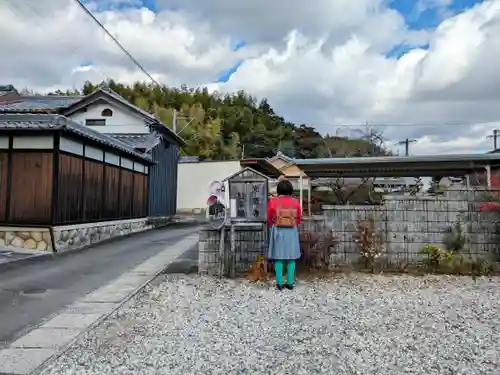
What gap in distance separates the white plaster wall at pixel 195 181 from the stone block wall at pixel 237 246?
2048 centimetres

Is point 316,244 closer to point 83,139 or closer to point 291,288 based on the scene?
point 291,288

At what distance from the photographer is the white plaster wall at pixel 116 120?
21.5 meters

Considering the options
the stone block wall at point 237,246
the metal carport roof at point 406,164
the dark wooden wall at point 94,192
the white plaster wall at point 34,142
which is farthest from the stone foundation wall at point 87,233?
the metal carport roof at point 406,164

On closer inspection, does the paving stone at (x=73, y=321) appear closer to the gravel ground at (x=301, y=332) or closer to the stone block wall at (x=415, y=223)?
the gravel ground at (x=301, y=332)

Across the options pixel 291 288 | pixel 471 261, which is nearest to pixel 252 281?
pixel 291 288

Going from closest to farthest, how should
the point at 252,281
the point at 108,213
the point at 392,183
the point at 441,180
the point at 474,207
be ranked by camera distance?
the point at 252,281 < the point at 474,207 < the point at 108,213 < the point at 441,180 < the point at 392,183

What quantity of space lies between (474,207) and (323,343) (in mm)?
4598

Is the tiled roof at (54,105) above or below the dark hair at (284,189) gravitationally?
above

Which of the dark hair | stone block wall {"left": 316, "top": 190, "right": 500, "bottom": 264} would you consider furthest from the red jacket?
stone block wall {"left": 316, "top": 190, "right": 500, "bottom": 264}

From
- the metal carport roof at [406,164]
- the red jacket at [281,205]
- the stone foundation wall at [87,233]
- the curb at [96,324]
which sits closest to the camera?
the curb at [96,324]

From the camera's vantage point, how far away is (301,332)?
446 centimetres

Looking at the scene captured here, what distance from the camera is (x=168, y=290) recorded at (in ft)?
21.0

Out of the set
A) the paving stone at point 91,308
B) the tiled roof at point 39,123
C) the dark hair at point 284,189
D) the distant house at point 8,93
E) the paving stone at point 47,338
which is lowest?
the paving stone at point 47,338

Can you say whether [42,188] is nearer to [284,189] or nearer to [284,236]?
[284,189]
